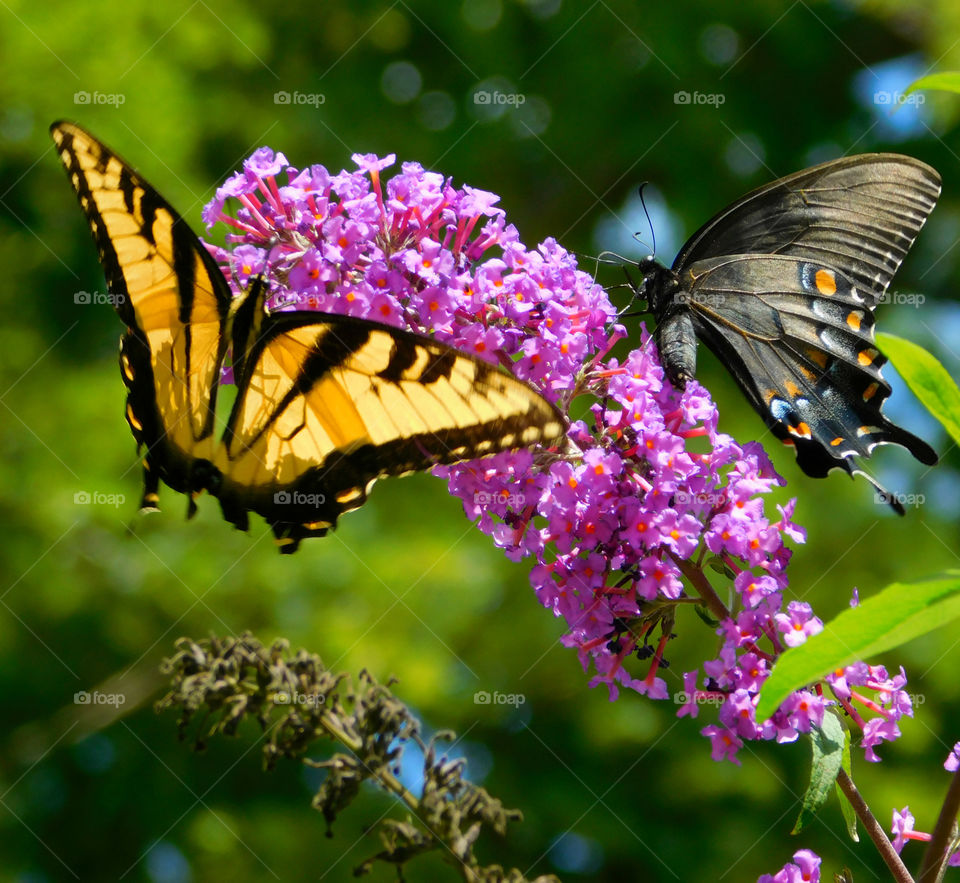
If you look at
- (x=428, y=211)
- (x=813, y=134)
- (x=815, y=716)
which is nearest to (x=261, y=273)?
(x=428, y=211)

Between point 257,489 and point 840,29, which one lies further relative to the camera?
point 840,29

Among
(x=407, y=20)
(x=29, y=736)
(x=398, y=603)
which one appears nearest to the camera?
(x=398, y=603)

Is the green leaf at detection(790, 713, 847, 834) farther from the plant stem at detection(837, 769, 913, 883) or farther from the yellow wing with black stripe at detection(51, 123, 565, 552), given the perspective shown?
the yellow wing with black stripe at detection(51, 123, 565, 552)

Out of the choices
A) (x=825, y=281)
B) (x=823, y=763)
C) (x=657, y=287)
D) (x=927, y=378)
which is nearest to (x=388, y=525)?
(x=657, y=287)

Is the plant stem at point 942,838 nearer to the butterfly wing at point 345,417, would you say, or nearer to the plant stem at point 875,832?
the plant stem at point 875,832

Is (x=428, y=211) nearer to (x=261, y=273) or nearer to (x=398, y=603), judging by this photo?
(x=261, y=273)

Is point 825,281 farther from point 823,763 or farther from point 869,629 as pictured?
point 869,629
